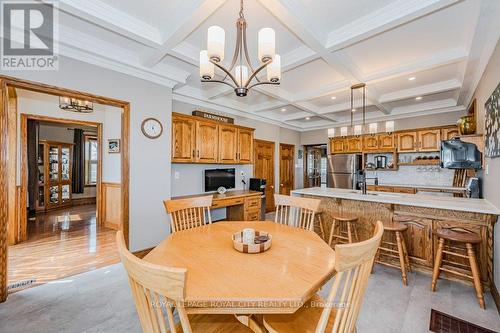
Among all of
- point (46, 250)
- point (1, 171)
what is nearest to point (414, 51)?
point (1, 171)

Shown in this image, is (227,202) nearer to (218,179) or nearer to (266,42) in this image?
(218,179)

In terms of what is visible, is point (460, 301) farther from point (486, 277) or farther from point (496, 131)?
point (496, 131)

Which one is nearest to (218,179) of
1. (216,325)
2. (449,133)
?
(216,325)

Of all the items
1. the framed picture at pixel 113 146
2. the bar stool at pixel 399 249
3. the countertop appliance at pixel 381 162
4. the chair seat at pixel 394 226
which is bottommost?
the bar stool at pixel 399 249

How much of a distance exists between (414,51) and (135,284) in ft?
12.1

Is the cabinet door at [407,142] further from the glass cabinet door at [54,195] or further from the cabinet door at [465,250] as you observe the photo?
the glass cabinet door at [54,195]

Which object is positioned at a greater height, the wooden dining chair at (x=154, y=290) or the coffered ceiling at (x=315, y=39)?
the coffered ceiling at (x=315, y=39)

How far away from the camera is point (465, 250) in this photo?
244cm

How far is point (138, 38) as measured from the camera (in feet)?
7.75

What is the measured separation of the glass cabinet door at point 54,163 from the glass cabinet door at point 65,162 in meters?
0.16

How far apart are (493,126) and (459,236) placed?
1161 millimetres

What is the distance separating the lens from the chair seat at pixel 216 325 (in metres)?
1.17

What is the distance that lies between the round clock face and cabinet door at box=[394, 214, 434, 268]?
351 cm

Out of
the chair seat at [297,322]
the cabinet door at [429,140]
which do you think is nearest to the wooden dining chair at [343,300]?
the chair seat at [297,322]
